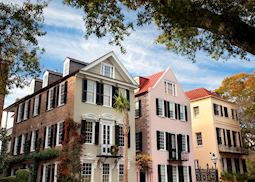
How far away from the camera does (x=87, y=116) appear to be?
80.5ft

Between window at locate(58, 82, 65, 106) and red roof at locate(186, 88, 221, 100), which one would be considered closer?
window at locate(58, 82, 65, 106)

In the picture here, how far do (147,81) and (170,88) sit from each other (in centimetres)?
280

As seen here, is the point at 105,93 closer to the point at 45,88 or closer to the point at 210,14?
the point at 45,88

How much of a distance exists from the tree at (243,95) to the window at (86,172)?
22522mm

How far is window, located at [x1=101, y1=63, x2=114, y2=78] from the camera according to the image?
1073 inches

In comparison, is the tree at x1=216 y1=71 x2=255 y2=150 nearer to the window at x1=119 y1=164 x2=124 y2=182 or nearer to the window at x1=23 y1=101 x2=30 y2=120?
the window at x1=119 y1=164 x2=124 y2=182

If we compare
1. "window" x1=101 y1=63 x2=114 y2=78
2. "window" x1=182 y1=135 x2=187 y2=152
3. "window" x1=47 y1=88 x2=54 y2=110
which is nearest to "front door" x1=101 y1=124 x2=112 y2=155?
"window" x1=101 y1=63 x2=114 y2=78

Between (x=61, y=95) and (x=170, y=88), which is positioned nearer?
(x=61, y=95)

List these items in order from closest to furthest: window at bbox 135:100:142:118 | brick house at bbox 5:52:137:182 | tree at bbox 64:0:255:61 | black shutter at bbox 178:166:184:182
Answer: tree at bbox 64:0:255:61 → brick house at bbox 5:52:137:182 → black shutter at bbox 178:166:184:182 → window at bbox 135:100:142:118

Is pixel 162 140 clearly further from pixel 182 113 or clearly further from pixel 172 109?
pixel 182 113

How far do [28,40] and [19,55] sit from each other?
1090mm

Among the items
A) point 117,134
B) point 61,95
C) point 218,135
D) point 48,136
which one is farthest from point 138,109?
point 218,135

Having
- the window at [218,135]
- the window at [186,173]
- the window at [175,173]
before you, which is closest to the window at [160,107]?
the window at [175,173]

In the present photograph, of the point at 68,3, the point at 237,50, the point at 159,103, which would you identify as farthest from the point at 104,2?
A: the point at 159,103
